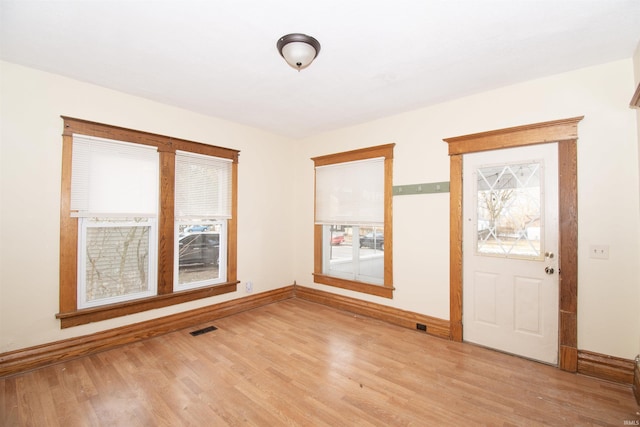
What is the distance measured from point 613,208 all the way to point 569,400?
174 cm

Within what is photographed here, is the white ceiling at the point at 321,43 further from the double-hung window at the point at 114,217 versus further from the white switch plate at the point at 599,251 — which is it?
the white switch plate at the point at 599,251

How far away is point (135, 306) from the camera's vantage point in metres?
3.34

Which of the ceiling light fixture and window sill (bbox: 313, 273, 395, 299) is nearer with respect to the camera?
the ceiling light fixture

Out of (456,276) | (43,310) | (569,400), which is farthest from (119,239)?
(569,400)

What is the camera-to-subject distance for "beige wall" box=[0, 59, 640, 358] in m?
2.55

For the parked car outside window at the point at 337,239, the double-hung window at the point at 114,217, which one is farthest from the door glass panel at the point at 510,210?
the double-hung window at the point at 114,217

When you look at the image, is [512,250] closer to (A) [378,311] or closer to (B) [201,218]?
(A) [378,311]

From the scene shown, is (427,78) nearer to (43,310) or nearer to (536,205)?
(536,205)

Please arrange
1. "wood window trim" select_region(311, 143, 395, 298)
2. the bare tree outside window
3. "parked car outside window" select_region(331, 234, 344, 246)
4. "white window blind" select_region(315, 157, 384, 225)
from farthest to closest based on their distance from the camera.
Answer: "parked car outside window" select_region(331, 234, 344, 246) < "white window blind" select_region(315, 157, 384, 225) < "wood window trim" select_region(311, 143, 395, 298) < the bare tree outside window

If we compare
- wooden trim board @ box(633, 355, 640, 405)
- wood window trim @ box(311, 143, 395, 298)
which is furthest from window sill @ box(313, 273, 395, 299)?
wooden trim board @ box(633, 355, 640, 405)

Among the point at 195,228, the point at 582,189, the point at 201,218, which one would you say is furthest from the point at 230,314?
the point at 582,189

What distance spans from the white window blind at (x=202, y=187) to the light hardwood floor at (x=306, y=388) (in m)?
1.69

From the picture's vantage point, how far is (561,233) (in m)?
2.78

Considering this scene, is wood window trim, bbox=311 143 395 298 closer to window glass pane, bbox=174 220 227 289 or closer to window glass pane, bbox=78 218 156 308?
window glass pane, bbox=174 220 227 289
